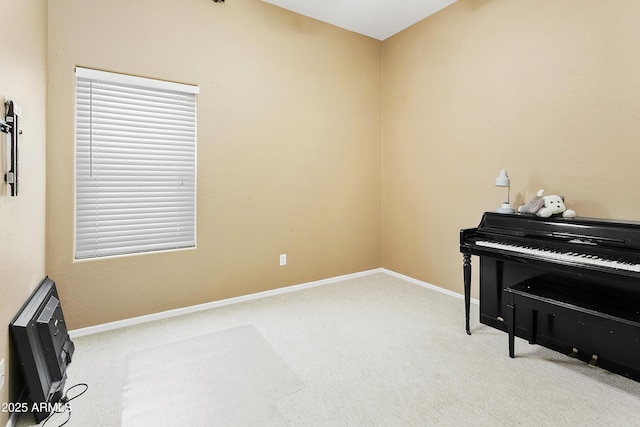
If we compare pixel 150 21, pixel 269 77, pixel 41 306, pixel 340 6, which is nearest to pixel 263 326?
pixel 41 306

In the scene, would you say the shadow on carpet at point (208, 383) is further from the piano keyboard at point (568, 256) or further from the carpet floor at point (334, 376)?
the piano keyboard at point (568, 256)

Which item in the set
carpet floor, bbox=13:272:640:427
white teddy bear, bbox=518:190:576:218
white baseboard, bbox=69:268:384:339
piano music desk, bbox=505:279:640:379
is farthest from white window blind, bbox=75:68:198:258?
white teddy bear, bbox=518:190:576:218

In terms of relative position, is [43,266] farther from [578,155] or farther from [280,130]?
[578,155]

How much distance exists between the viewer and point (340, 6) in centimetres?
330

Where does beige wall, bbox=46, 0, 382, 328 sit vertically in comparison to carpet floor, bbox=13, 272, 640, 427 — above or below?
above

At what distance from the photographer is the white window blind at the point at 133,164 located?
2.53 meters

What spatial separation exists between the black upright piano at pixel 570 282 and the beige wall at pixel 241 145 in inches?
67.3

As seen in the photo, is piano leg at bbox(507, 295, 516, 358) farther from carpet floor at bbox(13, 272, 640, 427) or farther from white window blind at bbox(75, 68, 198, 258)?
white window blind at bbox(75, 68, 198, 258)

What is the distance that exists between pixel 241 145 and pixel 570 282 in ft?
9.26

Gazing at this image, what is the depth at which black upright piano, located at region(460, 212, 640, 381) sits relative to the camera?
1.80 m

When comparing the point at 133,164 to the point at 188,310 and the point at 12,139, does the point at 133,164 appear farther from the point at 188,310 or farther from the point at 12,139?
the point at 188,310

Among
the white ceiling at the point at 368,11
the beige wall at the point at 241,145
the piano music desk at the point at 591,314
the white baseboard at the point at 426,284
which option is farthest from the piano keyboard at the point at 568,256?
the white ceiling at the point at 368,11

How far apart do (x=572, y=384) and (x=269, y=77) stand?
334 centimetres

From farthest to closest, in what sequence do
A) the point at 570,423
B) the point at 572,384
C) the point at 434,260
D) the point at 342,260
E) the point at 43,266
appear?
the point at 342,260 < the point at 434,260 < the point at 43,266 < the point at 572,384 < the point at 570,423
